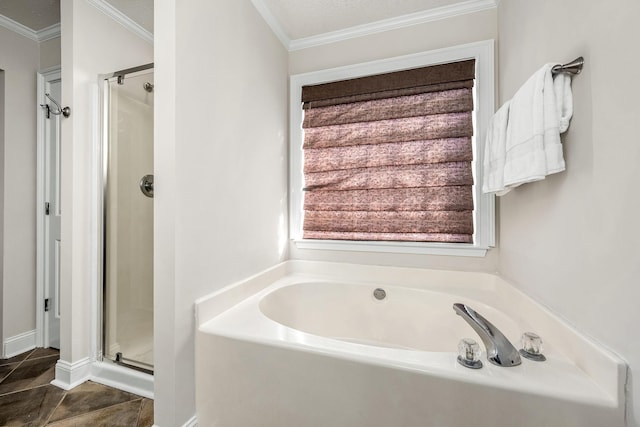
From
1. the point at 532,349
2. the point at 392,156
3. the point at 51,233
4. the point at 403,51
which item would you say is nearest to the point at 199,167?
the point at 392,156

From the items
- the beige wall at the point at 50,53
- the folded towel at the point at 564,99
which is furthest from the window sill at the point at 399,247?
the beige wall at the point at 50,53

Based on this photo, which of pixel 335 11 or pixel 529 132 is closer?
pixel 529 132

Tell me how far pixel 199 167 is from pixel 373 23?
1660 mm

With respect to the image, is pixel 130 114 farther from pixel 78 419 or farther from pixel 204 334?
pixel 78 419

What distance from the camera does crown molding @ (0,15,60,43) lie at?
198 centimetres

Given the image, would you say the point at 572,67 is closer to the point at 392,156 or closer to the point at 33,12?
the point at 392,156

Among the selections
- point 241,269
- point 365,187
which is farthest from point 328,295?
point 365,187

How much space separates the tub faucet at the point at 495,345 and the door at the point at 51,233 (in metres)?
2.84

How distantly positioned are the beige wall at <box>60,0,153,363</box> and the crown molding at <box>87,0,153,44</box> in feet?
0.24

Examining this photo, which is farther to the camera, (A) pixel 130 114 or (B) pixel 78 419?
(A) pixel 130 114

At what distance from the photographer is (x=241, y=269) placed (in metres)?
1.53

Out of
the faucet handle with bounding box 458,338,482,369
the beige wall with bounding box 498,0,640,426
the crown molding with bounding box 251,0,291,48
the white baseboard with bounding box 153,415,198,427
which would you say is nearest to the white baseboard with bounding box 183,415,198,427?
the white baseboard with bounding box 153,415,198,427

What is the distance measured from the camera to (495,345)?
0.90 meters

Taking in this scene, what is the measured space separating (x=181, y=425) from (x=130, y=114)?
5.86ft
